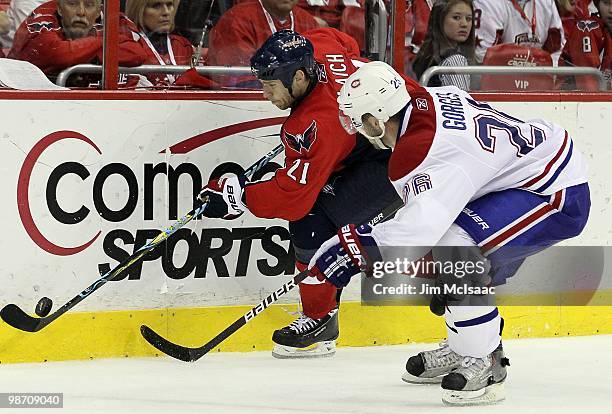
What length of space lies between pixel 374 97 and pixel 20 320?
1508 millimetres

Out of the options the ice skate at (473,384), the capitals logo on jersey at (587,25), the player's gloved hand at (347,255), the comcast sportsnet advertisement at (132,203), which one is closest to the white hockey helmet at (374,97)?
the player's gloved hand at (347,255)

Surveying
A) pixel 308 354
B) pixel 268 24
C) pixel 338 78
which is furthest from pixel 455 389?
pixel 268 24

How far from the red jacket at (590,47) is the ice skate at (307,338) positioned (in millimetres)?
1457

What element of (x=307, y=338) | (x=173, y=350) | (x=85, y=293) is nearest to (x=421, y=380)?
(x=307, y=338)

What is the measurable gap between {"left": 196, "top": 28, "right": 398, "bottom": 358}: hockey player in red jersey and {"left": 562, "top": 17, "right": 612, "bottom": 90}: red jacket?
104 centimetres

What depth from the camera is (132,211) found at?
451 cm

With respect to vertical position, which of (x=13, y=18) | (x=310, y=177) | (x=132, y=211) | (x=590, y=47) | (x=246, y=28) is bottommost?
(x=132, y=211)

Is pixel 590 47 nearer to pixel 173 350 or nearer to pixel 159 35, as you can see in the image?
pixel 159 35

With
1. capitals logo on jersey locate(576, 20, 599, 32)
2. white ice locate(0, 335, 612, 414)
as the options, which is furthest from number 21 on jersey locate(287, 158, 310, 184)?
capitals logo on jersey locate(576, 20, 599, 32)

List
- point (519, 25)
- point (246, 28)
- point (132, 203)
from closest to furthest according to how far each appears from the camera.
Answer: point (132, 203)
point (246, 28)
point (519, 25)

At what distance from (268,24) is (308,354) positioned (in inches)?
49.0

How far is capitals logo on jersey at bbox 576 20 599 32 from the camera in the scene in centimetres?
528

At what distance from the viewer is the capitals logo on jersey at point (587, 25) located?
17.3 ft

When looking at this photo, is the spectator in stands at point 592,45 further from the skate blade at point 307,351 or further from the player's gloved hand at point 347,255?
the player's gloved hand at point 347,255
